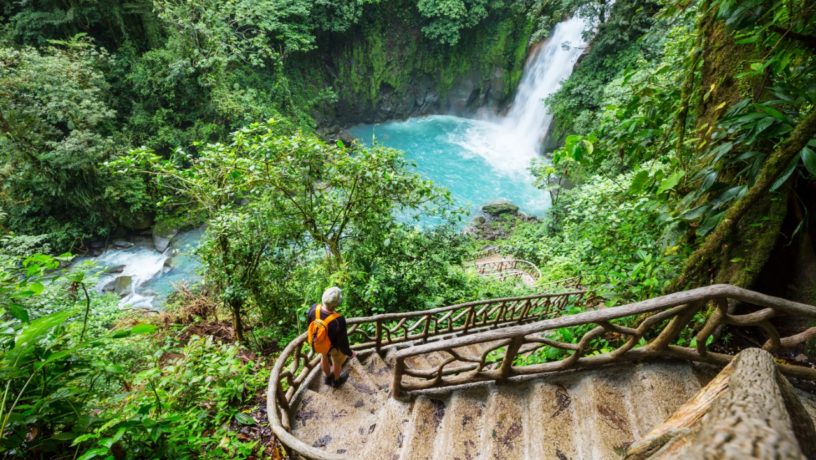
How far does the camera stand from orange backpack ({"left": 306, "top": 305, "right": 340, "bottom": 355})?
3600mm

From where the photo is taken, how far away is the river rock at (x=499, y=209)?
57.7 ft

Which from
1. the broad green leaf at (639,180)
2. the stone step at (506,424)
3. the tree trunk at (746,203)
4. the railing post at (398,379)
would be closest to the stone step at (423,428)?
the railing post at (398,379)

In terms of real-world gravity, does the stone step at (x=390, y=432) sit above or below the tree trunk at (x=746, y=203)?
below

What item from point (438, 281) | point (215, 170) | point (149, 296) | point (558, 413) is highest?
point (215, 170)

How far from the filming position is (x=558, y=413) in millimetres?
2645

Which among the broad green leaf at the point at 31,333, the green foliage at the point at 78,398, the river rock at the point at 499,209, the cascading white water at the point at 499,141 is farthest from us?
the cascading white water at the point at 499,141

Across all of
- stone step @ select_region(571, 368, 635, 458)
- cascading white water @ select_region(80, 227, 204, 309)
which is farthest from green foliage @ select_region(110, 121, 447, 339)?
cascading white water @ select_region(80, 227, 204, 309)

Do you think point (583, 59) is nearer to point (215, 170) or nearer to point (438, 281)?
point (438, 281)

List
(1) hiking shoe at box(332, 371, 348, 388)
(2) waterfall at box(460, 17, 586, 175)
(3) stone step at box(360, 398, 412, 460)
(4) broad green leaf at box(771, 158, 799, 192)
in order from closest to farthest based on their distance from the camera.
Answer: (4) broad green leaf at box(771, 158, 799, 192) → (3) stone step at box(360, 398, 412, 460) → (1) hiking shoe at box(332, 371, 348, 388) → (2) waterfall at box(460, 17, 586, 175)

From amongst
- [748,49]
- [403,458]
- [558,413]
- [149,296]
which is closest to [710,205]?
[748,49]

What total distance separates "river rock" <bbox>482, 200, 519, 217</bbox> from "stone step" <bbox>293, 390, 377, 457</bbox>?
48.8ft

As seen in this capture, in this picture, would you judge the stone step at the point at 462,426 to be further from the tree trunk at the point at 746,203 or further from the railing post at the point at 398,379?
the tree trunk at the point at 746,203

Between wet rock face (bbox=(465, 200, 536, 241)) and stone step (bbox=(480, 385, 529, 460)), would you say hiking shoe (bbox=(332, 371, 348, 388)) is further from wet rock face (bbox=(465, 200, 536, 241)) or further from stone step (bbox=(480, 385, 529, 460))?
wet rock face (bbox=(465, 200, 536, 241))

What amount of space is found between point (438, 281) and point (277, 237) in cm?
321
